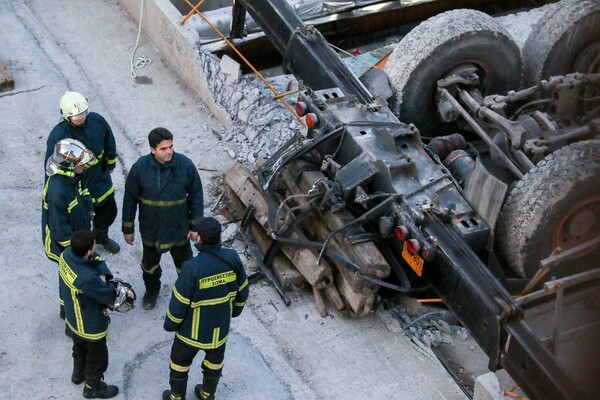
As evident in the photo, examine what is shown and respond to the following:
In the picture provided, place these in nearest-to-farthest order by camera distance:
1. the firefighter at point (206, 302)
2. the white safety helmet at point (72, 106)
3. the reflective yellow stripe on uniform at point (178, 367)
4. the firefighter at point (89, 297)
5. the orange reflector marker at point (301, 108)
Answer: the firefighter at point (206, 302), the firefighter at point (89, 297), the reflective yellow stripe on uniform at point (178, 367), the white safety helmet at point (72, 106), the orange reflector marker at point (301, 108)

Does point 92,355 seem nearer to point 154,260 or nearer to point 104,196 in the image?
point 154,260

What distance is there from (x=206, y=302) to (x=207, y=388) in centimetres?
78

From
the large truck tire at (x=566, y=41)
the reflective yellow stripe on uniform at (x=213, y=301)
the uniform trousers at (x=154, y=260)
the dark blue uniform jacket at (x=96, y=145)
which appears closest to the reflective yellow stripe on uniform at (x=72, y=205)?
the dark blue uniform jacket at (x=96, y=145)

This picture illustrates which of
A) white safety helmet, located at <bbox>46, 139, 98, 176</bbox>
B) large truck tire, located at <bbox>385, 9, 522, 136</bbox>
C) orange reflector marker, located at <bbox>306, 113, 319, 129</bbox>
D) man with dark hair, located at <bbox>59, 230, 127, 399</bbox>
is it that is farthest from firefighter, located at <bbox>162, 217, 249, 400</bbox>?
large truck tire, located at <bbox>385, 9, 522, 136</bbox>

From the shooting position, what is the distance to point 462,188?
790cm

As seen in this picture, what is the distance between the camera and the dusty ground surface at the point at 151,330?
6.93m

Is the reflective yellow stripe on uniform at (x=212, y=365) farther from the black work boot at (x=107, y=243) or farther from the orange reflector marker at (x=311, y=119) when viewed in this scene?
the orange reflector marker at (x=311, y=119)

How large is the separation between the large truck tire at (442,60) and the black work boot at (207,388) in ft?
10.8

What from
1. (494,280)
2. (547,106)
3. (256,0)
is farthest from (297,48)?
(494,280)

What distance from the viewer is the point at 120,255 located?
8.05 m

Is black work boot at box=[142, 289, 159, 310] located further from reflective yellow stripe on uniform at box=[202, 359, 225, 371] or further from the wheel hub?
the wheel hub

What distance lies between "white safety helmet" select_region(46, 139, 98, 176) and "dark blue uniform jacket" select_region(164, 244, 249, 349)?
4.01 ft

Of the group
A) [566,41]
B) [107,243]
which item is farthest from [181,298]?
[566,41]

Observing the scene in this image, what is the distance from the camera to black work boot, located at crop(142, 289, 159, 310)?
24.6 feet
